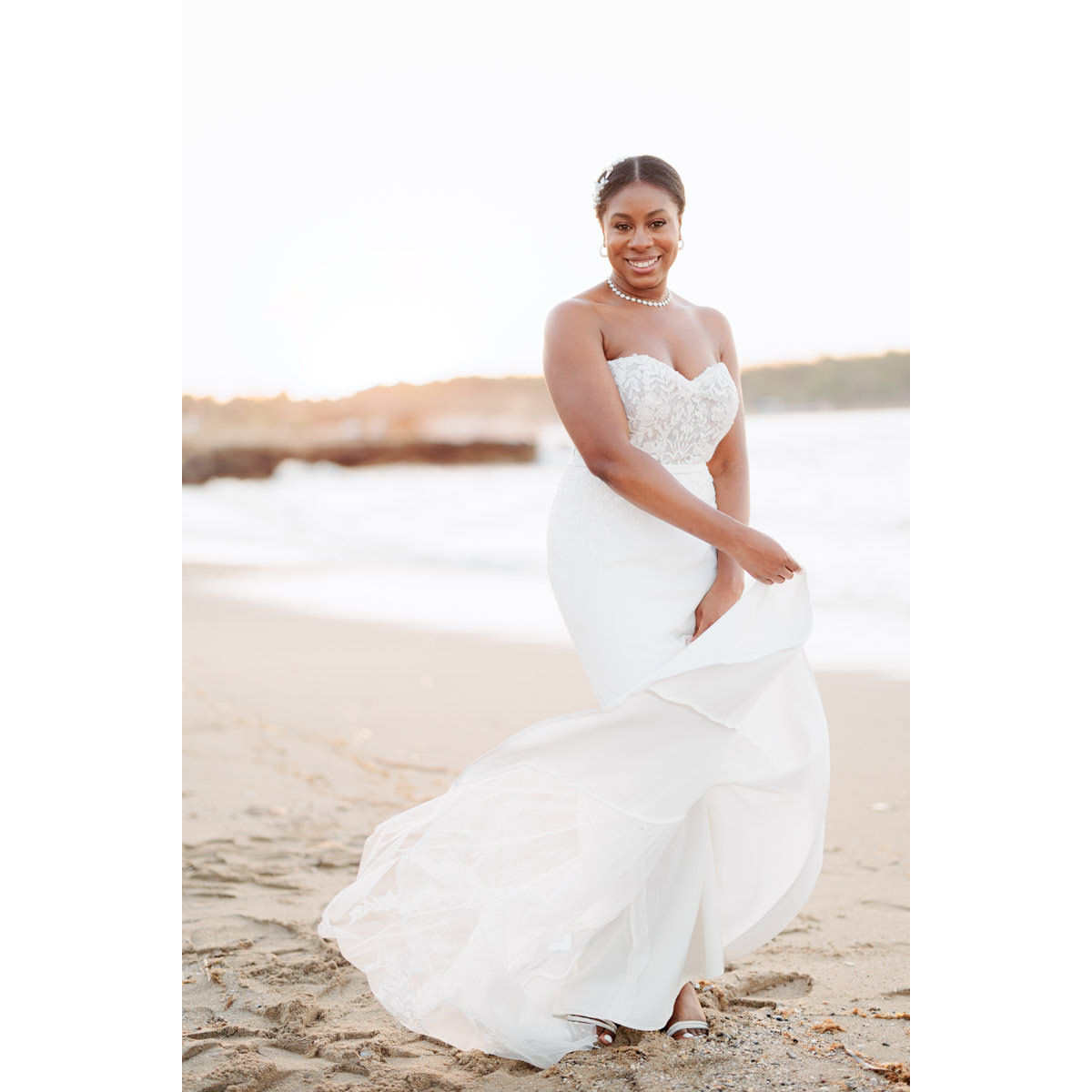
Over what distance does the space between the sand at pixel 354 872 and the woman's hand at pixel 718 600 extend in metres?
1.09

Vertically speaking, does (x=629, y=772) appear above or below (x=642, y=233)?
below

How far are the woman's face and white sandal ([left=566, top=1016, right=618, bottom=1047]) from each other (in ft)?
6.40

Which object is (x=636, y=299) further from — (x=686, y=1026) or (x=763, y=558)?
(x=686, y=1026)

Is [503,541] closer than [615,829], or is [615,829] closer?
[615,829]

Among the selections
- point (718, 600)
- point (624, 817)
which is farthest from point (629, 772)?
point (718, 600)

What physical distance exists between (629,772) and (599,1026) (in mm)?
698

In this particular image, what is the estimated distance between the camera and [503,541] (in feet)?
51.4

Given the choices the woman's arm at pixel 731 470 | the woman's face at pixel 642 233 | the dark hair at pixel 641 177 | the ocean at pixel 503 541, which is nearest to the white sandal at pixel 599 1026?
the woman's arm at pixel 731 470

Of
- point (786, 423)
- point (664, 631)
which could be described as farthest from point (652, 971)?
point (786, 423)

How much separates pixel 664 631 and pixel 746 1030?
1.11 meters

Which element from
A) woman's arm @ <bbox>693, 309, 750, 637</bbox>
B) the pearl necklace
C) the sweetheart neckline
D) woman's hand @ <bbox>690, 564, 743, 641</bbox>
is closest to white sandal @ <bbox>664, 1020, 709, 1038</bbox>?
woman's hand @ <bbox>690, 564, 743, 641</bbox>

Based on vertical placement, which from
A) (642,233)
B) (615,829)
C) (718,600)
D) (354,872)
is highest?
(642,233)

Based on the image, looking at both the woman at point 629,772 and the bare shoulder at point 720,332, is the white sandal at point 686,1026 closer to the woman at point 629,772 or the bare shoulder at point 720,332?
the woman at point 629,772

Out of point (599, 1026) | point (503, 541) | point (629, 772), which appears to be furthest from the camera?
point (503, 541)
